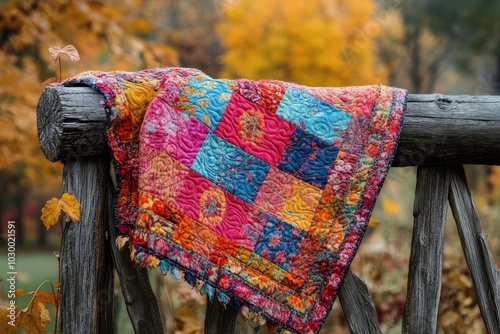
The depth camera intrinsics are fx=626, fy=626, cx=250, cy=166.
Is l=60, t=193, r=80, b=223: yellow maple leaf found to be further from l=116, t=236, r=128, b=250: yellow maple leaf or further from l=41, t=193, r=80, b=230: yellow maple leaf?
l=116, t=236, r=128, b=250: yellow maple leaf

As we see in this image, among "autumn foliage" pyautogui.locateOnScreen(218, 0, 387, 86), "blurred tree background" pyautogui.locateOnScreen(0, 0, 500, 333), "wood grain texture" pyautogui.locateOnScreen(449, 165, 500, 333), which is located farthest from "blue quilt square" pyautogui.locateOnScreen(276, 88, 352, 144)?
"autumn foliage" pyautogui.locateOnScreen(218, 0, 387, 86)

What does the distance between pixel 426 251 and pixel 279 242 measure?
492mm

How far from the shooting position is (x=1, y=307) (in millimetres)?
1866

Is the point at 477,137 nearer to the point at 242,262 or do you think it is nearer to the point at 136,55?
the point at 242,262

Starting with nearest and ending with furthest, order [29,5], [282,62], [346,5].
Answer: [29,5]
[282,62]
[346,5]

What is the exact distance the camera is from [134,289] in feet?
6.18

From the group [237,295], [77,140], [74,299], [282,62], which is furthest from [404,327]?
[282,62]

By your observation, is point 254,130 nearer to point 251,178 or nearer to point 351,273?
point 251,178

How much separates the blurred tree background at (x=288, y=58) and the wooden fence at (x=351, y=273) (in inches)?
25.8

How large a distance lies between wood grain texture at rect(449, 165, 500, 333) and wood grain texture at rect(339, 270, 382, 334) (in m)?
0.35

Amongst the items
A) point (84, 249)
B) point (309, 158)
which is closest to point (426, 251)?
point (309, 158)

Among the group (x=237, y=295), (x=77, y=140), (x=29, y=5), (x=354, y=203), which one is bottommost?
(x=237, y=295)

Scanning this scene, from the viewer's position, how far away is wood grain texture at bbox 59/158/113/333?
1781mm

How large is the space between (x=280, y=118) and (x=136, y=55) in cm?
291
